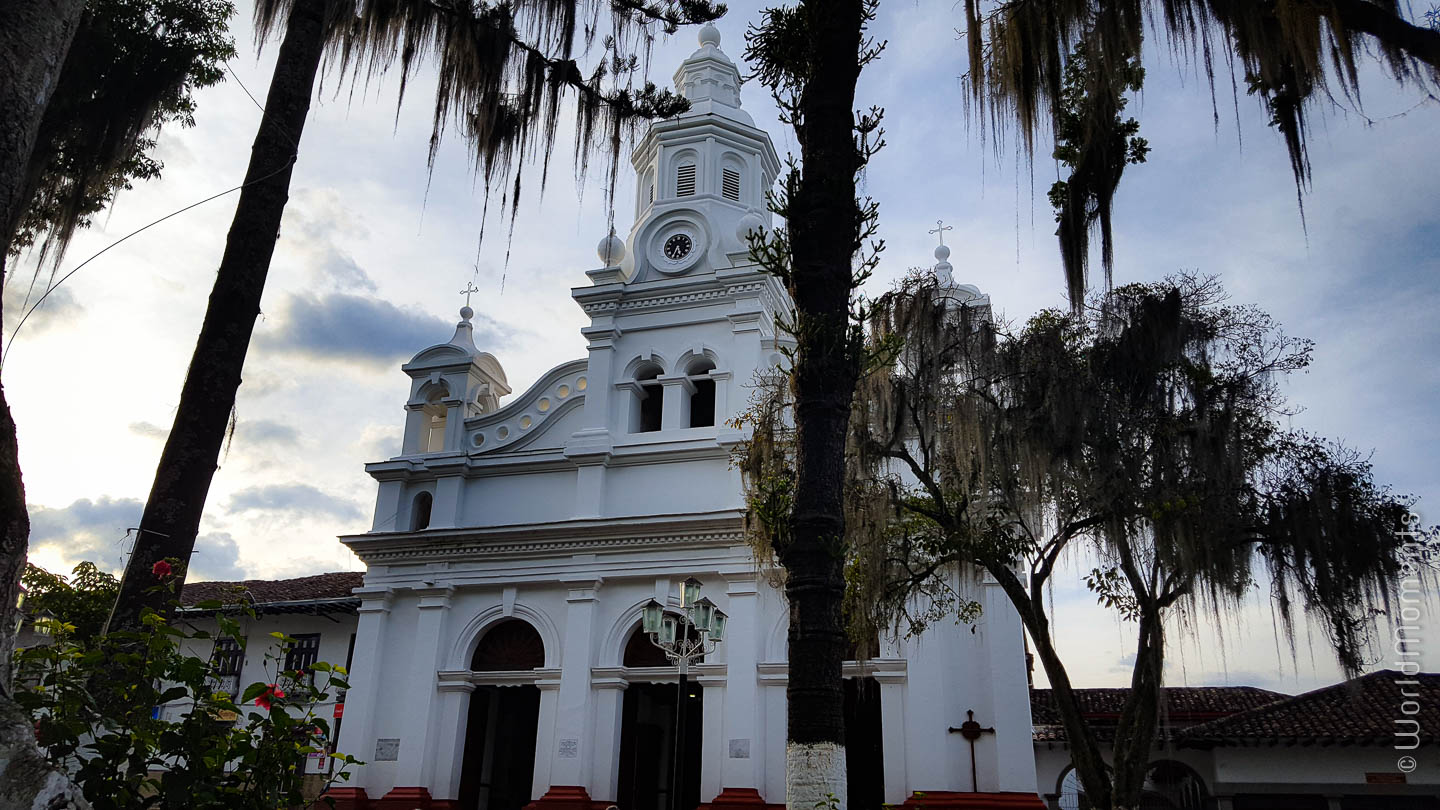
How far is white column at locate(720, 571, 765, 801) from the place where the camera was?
17719mm

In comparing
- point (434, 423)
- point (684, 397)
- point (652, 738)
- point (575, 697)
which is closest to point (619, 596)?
point (575, 697)

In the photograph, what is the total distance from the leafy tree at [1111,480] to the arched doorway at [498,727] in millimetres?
9383

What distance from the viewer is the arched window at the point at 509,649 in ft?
66.7

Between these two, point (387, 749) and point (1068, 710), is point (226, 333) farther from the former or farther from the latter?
point (387, 749)

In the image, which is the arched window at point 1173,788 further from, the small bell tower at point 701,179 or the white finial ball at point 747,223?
the small bell tower at point 701,179

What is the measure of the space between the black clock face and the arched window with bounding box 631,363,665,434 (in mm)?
2584

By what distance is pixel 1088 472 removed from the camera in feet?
38.4

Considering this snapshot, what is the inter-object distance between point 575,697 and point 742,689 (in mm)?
3181

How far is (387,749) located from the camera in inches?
781

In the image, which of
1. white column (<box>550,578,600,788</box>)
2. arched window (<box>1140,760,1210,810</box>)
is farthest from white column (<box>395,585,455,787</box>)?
arched window (<box>1140,760,1210,810</box>)

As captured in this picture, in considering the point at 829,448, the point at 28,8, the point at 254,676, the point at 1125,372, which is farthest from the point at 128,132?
the point at 254,676

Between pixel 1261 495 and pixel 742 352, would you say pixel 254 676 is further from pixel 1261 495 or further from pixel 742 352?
pixel 1261 495

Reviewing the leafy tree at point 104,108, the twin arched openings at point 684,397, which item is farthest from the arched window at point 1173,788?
the leafy tree at point 104,108

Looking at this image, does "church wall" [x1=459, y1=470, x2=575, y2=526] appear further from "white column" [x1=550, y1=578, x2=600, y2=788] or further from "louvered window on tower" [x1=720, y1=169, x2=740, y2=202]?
"louvered window on tower" [x1=720, y1=169, x2=740, y2=202]
